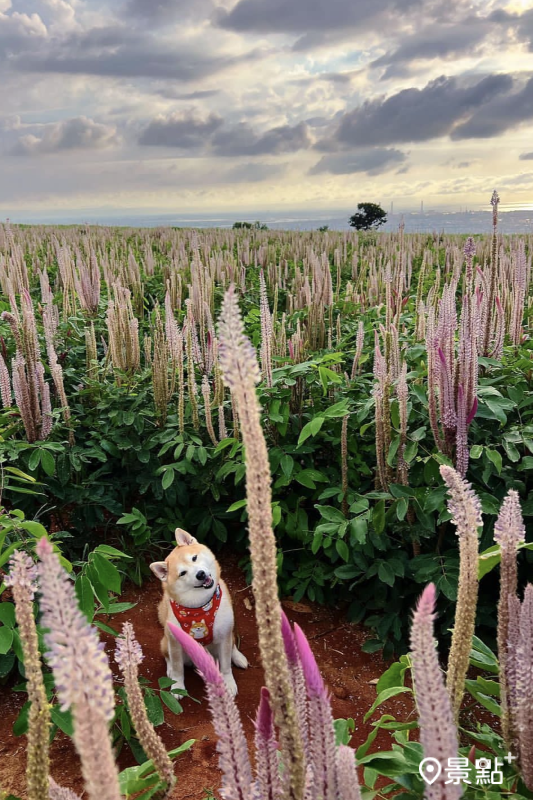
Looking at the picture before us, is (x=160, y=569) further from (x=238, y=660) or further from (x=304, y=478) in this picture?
(x=304, y=478)

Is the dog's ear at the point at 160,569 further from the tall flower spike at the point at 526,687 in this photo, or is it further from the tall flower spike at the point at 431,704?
the tall flower spike at the point at 431,704

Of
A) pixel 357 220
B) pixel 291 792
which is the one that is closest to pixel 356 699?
pixel 291 792

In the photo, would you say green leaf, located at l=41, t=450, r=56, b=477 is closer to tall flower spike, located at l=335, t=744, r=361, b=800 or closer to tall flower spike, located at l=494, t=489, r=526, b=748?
tall flower spike, located at l=494, t=489, r=526, b=748

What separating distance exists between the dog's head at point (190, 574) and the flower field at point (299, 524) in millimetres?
377

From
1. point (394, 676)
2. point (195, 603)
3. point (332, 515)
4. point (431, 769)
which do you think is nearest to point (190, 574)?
point (195, 603)

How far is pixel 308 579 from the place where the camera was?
3842 millimetres

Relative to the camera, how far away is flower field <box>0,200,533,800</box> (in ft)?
2.27

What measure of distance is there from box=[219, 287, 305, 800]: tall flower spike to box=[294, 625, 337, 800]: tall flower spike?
3cm

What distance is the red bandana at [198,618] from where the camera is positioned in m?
3.12

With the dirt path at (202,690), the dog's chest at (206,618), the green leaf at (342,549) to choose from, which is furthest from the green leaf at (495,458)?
the dog's chest at (206,618)

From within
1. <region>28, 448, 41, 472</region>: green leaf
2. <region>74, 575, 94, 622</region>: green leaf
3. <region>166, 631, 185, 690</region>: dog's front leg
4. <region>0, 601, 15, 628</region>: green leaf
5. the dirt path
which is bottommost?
the dirt path

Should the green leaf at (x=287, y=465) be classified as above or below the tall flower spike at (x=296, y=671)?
below

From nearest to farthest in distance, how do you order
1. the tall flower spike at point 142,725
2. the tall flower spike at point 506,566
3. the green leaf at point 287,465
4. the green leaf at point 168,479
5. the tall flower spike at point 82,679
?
the tall flower spike at point 82,679 → the tall flower spike at point 142,725 → the tall flower spike at point 506,566 → the green leaf at point 287,465 → the green leaf at point 168,479

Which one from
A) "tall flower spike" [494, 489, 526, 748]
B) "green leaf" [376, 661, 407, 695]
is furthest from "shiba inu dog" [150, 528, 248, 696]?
"tall flower spike" [494, 489, 526, 748]
